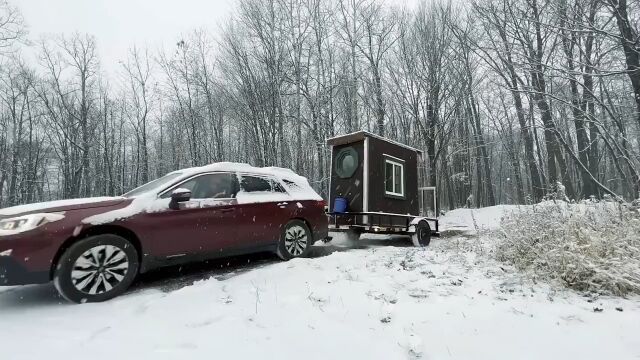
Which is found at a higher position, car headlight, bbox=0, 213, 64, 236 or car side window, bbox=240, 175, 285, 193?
car side window, bbox=240, 175, 285, 193

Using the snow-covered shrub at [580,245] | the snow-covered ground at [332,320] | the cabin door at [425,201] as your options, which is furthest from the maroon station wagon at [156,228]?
the cabin door at [425,201]

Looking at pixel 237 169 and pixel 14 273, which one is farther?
pixel 237 169

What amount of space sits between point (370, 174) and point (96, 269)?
6328 millimetres

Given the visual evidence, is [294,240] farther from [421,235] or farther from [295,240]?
[421,235]

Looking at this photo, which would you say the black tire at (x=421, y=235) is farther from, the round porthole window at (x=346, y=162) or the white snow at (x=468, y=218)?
the white snow at (x=468, y=218)

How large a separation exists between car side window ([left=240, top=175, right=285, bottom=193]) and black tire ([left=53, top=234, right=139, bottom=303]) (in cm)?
208

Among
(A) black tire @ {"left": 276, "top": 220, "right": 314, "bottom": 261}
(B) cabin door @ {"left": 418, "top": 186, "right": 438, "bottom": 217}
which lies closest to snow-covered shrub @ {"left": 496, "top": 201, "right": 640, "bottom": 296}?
(A) black tire @ {"left": 276, "top": 220, "right": 314, "bottom": 261}

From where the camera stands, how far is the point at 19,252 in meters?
3.82

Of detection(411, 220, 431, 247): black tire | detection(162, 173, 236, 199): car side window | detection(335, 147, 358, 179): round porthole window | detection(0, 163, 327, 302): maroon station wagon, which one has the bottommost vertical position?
detection(411, 220, 431, 247): black tire

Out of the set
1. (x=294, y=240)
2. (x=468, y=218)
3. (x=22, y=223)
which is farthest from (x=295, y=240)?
(x=468, y=218)

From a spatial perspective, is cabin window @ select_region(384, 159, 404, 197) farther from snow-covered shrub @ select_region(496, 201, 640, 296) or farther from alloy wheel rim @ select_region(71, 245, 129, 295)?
alloy wheel rim @ select_region(71, 245, 129, 295)

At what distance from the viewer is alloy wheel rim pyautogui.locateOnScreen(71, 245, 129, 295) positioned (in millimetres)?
4098

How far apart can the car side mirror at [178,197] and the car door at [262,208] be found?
0.97 metres

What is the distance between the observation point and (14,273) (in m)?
3.80
